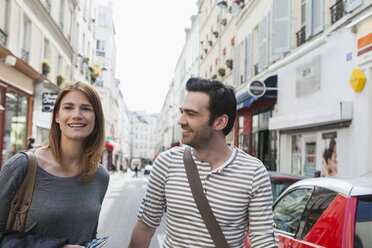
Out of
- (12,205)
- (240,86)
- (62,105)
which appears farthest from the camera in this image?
(240,86)

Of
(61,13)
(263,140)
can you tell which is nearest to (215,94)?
(263,140)

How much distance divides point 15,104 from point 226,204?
44.5ft

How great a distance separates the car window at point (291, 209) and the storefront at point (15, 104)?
32.7ft

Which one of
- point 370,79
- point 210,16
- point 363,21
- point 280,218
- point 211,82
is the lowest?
point 280,218

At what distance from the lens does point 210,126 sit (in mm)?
2424

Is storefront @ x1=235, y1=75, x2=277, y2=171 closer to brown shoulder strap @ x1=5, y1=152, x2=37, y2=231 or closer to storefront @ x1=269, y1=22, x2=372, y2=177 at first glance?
storefront @ x1=269, y1=22, x2=372, y2=177

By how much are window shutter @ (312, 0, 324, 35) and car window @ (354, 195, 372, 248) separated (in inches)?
378

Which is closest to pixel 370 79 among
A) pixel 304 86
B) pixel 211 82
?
pixel 304 86

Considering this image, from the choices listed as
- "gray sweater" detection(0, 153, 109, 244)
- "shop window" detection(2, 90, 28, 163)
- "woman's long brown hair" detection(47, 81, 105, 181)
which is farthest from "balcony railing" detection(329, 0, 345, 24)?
"shop window" detection(2, 90, 28, 163)

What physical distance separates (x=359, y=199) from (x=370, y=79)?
710 cm

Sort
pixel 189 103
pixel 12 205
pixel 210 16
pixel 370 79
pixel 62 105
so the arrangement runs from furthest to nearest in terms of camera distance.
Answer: pixel 210 16 < pixel 370 79 < pixel 62 105 < pixel 189 103 < pixel 12 205

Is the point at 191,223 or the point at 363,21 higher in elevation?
the point at 363,21

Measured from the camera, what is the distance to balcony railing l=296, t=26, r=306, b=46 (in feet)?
42.1

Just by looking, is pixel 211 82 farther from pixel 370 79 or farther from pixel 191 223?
pixel 370 79
